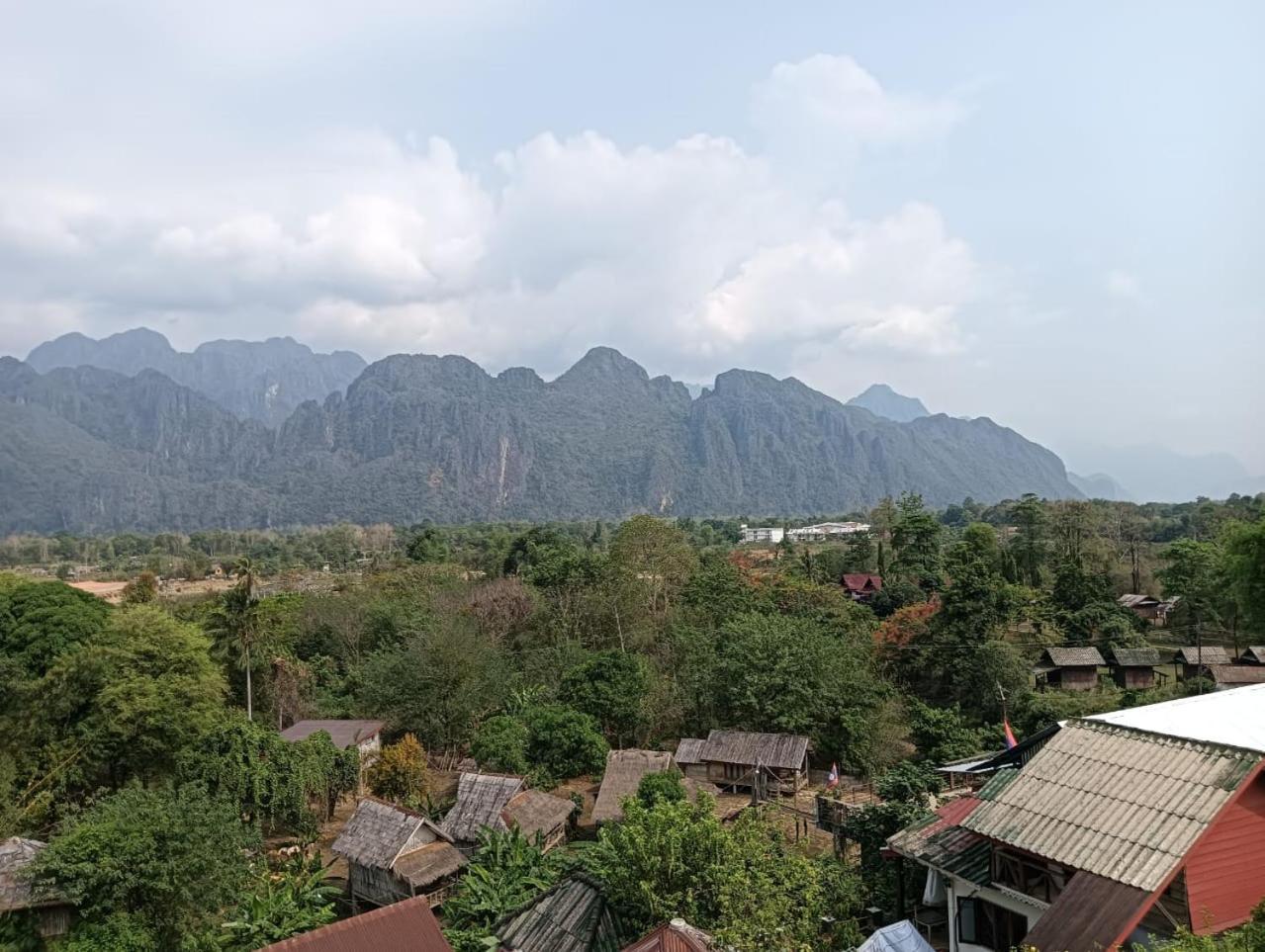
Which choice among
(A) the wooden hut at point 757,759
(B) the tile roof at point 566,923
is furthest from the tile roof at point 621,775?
(B) the tile roof at point 566,923

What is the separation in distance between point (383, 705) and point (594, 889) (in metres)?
17.5

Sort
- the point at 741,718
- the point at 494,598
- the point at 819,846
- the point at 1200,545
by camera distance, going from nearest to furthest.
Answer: the point at 819,846 → the point at 741,718 → the point at 494,598 → the point at 1200,545

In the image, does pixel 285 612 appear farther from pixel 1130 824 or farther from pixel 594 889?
pixel 1130 824

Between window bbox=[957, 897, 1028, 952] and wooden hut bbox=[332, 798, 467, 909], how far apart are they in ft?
35.0

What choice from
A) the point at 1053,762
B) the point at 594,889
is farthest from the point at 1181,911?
the point at 594,889

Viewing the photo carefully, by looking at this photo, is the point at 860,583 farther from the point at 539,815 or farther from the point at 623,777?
the point at 539,815

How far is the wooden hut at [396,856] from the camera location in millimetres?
16953

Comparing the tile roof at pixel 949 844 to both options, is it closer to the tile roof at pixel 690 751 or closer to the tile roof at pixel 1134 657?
the tile roof at pixel 690 751

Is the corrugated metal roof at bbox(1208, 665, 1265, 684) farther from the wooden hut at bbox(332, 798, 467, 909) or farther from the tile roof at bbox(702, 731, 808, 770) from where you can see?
the wooden hut at bbox(332, 798, 467, 909)

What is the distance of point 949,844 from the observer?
1148 centimetres

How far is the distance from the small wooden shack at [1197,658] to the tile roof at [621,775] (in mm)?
24012

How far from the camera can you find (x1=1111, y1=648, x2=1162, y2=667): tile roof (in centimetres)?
3391

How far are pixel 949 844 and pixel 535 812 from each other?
11141 millimetres

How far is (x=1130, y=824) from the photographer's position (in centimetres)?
882
